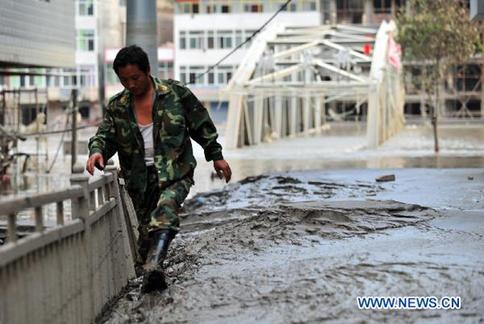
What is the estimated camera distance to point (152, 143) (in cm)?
721

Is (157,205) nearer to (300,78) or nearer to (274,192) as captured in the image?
(274,192)

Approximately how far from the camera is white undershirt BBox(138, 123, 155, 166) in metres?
7.23

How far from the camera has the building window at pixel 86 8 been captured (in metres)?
80.4

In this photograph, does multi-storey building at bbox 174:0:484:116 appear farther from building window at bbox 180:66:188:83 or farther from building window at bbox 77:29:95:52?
building window at bbox 77:29:95:52

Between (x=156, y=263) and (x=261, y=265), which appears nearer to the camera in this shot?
(x=156, y=263)

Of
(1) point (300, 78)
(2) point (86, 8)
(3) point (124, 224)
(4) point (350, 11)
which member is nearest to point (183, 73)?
(2) point (86, 8)

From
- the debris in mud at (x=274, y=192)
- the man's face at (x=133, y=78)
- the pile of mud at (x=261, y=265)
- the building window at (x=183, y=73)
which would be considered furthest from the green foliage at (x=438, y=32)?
the man's face at (x=133, y=78)

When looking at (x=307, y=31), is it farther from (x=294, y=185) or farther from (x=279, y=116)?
(x=294, y=185)

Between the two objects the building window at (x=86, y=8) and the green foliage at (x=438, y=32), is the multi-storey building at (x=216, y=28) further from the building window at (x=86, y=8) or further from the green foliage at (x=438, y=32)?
the green foliage at (x=438, y=32)

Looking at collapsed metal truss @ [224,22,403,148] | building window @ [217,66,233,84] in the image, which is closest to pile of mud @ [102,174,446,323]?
collapsed metal truss @ [224,22,403,148]

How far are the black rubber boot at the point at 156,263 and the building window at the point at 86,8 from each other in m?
75.2

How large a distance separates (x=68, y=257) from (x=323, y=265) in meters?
2.02

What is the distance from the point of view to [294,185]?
1683cm

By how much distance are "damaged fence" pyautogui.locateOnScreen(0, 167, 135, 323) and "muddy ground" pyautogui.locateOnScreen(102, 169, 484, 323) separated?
284 millimetres
